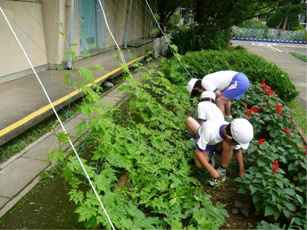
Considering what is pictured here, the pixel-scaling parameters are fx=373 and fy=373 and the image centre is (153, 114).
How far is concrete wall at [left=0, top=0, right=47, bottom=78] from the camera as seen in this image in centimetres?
684

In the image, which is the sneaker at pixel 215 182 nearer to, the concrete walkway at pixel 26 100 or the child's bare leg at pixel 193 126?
the child's bare leg at pixel 193 126

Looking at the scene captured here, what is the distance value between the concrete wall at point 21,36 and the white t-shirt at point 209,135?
4.37 m

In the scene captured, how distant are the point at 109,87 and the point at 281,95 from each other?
11.9 feet

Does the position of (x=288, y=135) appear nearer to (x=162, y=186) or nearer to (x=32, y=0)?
(x=162, y=186)

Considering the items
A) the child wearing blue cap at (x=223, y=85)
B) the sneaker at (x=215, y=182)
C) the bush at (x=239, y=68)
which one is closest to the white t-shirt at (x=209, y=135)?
the sneaker at (x=215, y=182)

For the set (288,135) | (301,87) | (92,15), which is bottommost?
(301,87)

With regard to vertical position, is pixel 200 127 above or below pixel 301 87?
above

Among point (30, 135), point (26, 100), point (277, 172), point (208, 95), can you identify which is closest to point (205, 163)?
point (277, 172)

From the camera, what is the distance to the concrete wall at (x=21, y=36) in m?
6.84

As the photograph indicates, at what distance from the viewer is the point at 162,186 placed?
3.40 meters

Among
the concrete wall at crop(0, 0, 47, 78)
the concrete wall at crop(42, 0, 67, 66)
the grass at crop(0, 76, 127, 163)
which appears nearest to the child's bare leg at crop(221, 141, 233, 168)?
the grass at crop(0, 76, 127, 163)

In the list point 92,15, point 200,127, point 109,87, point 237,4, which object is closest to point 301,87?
point 237,4

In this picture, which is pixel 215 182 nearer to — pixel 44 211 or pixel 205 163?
pixel 205 163

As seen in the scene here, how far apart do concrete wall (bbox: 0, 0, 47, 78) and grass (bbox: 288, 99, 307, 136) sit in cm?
539
